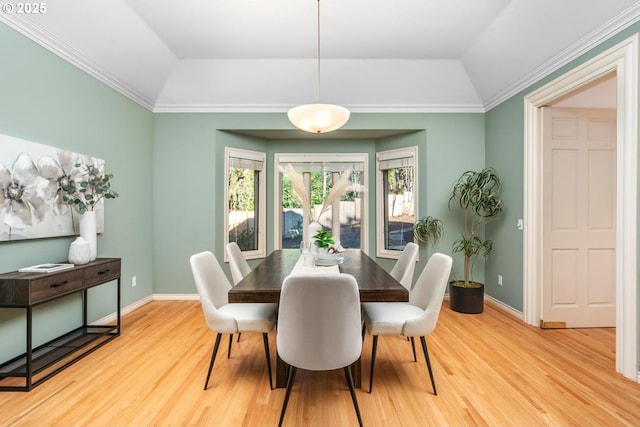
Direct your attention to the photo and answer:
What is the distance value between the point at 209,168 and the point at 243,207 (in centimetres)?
80

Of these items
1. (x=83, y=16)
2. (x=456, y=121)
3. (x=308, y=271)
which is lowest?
(x=308, y=271)

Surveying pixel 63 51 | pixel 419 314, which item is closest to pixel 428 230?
pixel 419 314

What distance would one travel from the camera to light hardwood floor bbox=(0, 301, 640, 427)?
5.76ft

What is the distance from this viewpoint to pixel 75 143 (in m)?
2.85

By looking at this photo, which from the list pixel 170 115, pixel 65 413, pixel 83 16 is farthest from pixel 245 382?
pixel 170 115

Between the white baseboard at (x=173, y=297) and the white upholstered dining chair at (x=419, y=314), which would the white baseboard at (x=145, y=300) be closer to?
the white baseboard at (x=173, y=297)

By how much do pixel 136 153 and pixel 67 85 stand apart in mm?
1115

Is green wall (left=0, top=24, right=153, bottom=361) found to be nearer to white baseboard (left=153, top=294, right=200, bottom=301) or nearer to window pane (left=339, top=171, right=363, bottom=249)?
white baseboard (left=153, top=294, right=200, bottom=301)

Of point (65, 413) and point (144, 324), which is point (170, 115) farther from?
point (65, 413)

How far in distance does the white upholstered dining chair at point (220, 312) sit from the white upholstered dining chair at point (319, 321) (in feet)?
1.58

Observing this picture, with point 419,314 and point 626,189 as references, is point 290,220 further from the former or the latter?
point 626,189

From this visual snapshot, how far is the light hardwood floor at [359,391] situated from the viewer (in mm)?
1756

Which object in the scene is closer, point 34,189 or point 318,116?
point 34,189

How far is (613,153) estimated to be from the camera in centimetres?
316
